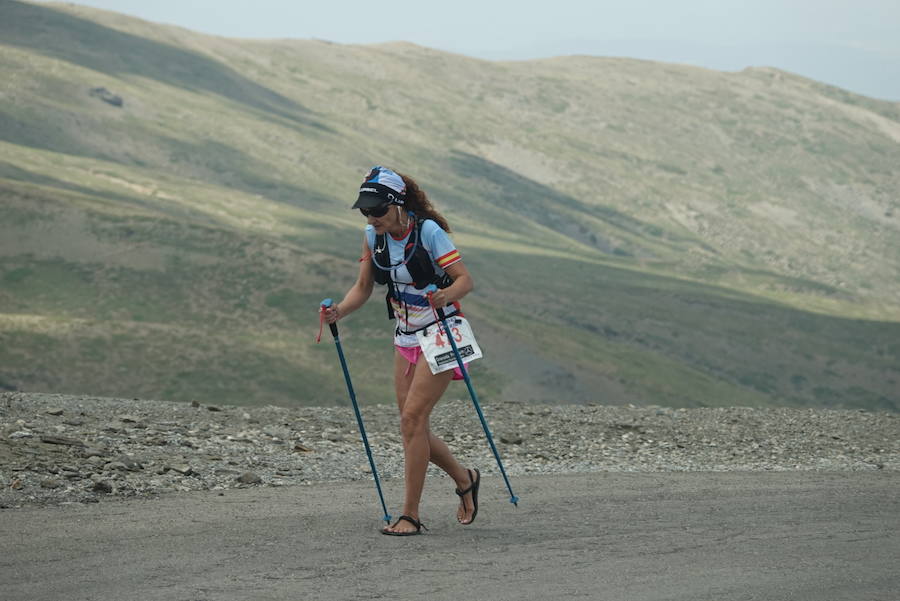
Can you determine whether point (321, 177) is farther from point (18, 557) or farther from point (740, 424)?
point (18, 557)

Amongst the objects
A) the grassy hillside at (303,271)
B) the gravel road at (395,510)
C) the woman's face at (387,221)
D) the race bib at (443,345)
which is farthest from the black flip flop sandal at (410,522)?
the grassy hillside at (303,271)

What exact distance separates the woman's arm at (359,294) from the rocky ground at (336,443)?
3331mm

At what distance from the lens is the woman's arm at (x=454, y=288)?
10531 mm

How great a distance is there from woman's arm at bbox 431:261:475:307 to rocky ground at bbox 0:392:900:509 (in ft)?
14.4

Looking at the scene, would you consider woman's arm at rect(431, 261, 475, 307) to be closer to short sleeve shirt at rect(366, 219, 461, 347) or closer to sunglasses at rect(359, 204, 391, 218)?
short sleeve shirt at rect(366, 219, 461, 347)

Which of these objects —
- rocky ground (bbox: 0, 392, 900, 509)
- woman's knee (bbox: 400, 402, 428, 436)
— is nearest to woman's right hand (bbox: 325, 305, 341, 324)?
woman's knee (bbox: 400, 402, 428, 436)

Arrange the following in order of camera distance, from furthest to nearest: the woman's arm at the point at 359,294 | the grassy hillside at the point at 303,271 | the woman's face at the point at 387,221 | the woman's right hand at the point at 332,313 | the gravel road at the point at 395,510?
1. the grassy hillside at the point at 303,271
2. the woman's right hand at the point at 332,313
3. the woman's arm at the point at 359,294
4. the woman's face at the point at 387,221
5. the gravel road at the point at 395,510

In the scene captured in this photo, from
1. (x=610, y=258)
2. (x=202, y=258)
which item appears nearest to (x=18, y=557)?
(x=202, y=258)

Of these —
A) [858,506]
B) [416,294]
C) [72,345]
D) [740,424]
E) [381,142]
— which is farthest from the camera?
[381,142]

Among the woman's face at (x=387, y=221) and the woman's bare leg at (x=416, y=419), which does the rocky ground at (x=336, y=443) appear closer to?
the woman's bare leg at (x=416, y=419)

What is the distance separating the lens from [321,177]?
158 m

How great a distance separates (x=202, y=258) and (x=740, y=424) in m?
55.4

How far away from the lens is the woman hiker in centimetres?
1062

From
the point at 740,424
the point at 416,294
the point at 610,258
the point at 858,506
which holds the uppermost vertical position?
the point at 416,294
